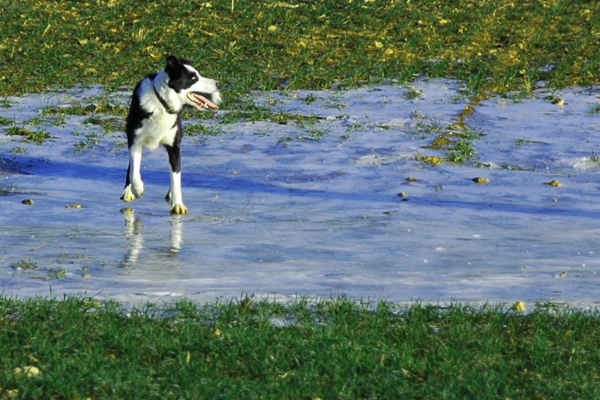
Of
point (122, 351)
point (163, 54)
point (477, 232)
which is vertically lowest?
point (122, 351)

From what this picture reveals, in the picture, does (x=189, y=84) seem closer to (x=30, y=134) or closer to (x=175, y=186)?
(x=175, y=186)

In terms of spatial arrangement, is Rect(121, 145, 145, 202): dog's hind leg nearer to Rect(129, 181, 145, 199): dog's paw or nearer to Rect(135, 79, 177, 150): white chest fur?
Rect(129, 181, 145, 199): dog's paw

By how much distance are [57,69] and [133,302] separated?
10.5 m

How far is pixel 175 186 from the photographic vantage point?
848 cm

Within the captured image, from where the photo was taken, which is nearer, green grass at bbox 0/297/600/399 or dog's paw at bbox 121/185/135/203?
green grass at bbox 0/297/600/399

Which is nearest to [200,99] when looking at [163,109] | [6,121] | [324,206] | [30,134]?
[163,109]

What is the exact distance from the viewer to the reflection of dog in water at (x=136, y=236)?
22.0 feet

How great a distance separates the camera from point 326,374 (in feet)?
14.7

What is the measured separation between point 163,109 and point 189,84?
1.13ft

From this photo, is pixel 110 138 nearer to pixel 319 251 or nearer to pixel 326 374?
pixel 319 251

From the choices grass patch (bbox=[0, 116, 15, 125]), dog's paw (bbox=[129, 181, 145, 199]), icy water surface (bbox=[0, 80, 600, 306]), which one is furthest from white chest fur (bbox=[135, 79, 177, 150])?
grass patch (bbox=[0, 116, 15, 125])

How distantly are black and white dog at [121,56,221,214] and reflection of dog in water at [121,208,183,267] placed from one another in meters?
0.63

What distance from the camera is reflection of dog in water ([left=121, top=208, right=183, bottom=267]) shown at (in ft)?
22.0

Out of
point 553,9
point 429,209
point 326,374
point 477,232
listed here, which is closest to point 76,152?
point 429,209
